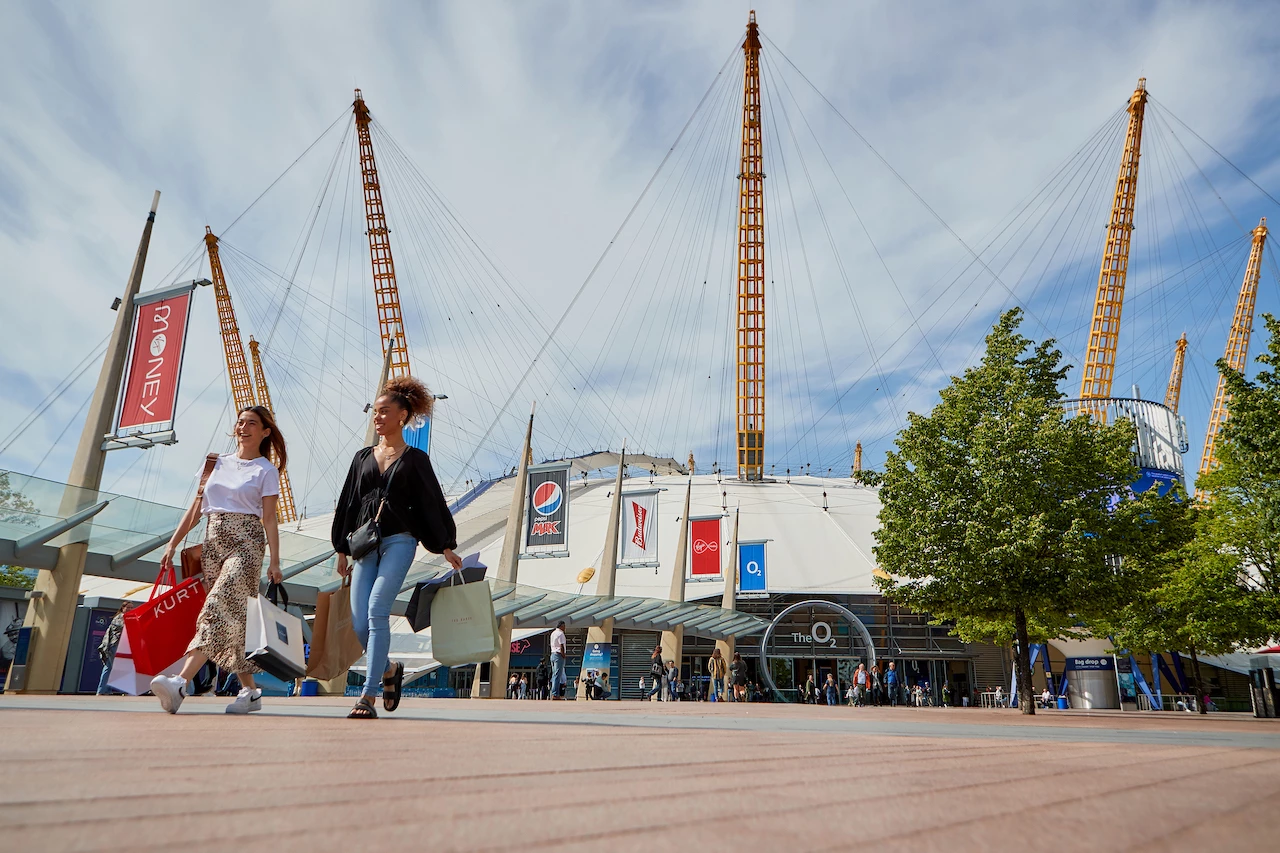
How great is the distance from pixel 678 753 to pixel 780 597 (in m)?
48.1

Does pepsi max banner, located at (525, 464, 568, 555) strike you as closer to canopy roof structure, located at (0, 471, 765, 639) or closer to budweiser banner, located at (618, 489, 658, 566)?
canopy roof structure, located at (0, 471, 765, 639)

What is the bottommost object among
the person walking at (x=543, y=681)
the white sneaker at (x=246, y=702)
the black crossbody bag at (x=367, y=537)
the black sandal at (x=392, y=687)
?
the person walking at (x=543, y=681)

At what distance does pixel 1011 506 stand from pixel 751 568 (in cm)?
2335

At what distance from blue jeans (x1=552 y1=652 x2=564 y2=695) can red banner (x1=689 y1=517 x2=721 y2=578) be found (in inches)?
616

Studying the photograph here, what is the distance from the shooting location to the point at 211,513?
507cm

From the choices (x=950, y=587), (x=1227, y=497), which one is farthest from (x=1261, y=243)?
(x=950, y=587)

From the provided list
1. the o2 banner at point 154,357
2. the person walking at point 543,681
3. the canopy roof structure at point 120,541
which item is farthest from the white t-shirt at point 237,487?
the person walking at point 543,681

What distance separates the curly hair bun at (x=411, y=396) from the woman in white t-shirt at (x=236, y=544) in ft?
2.59

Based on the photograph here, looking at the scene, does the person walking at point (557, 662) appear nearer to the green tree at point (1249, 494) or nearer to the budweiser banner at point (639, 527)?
the budweiser banner at point (639, 527)

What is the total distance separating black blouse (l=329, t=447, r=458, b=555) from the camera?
500 cm

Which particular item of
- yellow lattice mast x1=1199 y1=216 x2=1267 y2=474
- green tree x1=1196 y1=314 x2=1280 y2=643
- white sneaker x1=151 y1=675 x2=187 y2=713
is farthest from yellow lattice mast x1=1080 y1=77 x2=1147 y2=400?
white sneaker x1=151 y1=675 x2=187 y2=713

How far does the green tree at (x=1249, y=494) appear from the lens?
15438 mm

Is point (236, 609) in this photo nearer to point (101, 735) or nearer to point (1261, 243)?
point (101, 735)

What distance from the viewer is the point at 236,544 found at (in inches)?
199
